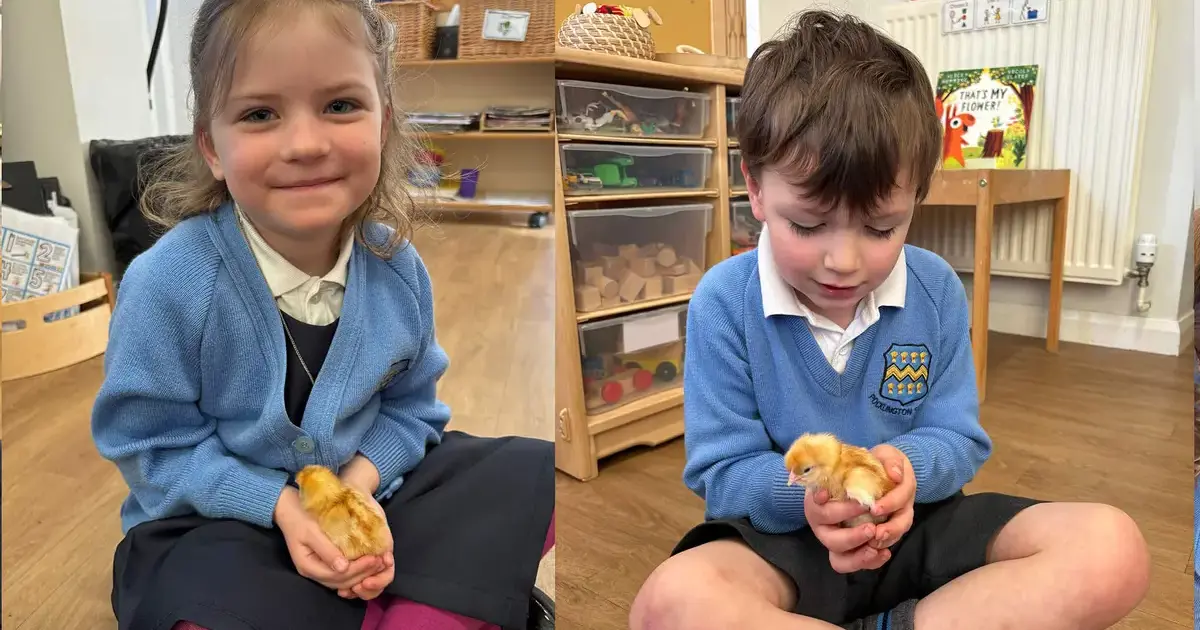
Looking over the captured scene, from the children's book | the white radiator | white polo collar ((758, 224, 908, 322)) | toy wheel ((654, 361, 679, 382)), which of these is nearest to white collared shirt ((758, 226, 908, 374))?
white polo collar ((758, 224, 908, 322))

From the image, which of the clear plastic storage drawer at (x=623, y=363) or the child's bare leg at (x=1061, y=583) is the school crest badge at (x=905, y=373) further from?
the clear plastic storage drawer at (x=623, y=363)

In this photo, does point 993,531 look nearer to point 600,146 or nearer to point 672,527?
point 672,527

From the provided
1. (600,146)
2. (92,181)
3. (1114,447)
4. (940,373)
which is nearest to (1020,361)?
(1114,447)

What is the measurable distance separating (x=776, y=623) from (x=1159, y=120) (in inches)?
25.0

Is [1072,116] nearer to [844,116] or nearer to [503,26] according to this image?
[844,116]

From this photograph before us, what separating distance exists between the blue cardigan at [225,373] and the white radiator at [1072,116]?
1.44 ft

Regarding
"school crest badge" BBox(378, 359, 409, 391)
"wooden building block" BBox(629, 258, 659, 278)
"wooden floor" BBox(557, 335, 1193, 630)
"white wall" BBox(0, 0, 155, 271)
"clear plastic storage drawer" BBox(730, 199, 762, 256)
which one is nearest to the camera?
"white wall" BBox(0, 0, 155, 271)

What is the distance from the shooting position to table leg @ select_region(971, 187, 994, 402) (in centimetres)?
60

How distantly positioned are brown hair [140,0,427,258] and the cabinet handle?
0.32 meters

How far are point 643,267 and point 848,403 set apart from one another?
0.36m

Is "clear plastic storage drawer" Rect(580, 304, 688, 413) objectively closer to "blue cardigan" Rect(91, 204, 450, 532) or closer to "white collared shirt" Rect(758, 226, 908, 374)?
"white collared shirt" Rect(758, 226, 908, 374)

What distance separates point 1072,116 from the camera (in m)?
0.73

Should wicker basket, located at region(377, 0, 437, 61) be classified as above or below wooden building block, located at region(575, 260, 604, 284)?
above

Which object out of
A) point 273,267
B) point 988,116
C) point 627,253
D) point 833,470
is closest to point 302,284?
point 273,267
